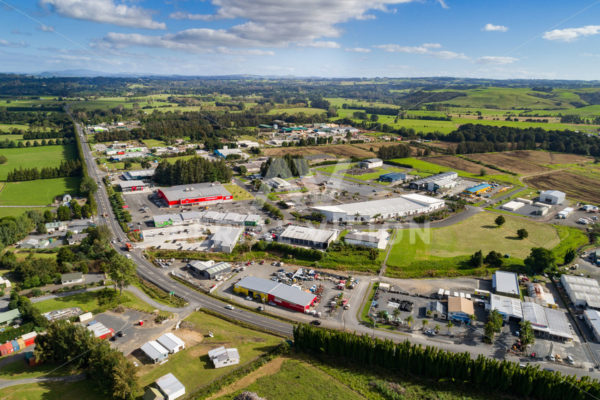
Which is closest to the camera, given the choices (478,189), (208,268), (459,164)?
(208,268)

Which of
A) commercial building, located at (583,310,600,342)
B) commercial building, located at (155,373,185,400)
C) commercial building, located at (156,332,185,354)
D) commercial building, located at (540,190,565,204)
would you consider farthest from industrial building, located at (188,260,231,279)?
commercial building, located at (540,190,565,204)

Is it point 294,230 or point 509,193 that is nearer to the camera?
point 294,230

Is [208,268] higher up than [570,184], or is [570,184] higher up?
[570,184]

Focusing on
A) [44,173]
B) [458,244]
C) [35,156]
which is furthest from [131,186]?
[458,244]

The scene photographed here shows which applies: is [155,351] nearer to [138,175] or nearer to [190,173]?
[190,173]

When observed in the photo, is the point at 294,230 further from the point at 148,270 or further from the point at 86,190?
the point at 86,190

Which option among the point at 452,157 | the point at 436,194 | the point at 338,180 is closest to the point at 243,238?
the point at 338,180
